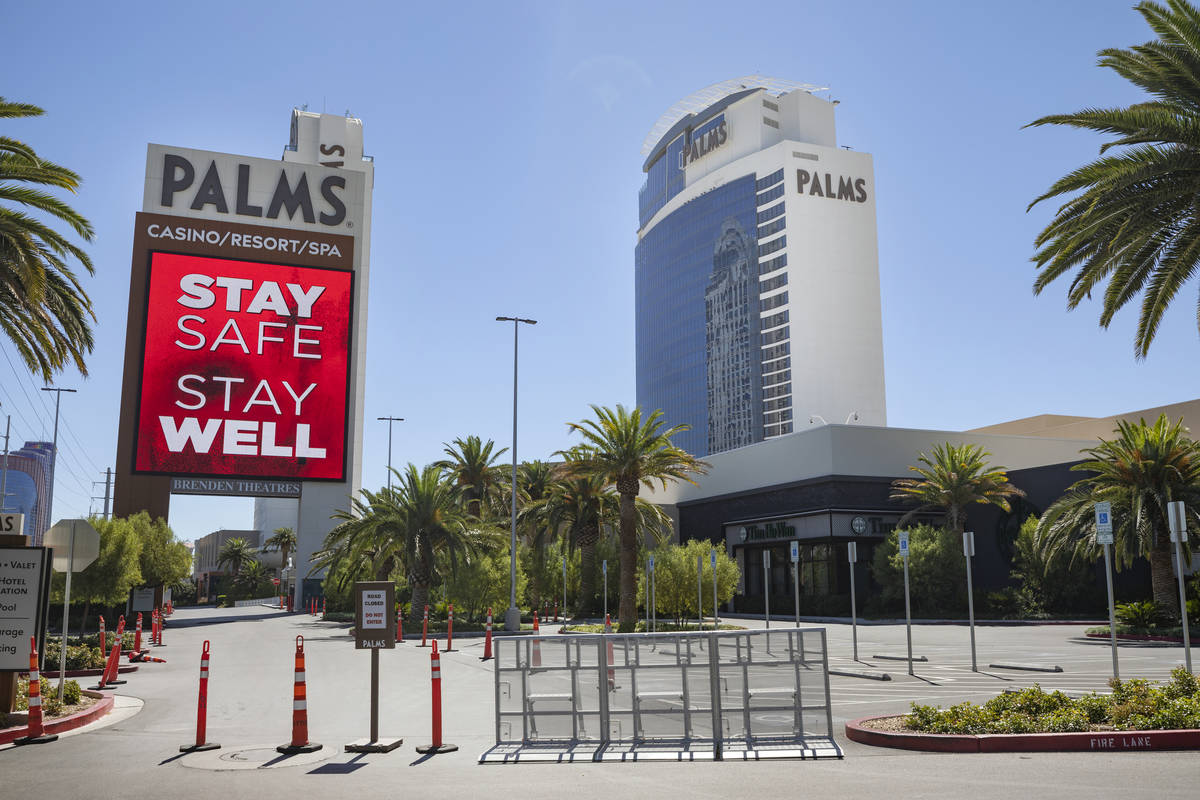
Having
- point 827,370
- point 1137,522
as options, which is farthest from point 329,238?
point 827,370

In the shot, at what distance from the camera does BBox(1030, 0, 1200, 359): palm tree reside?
641 inches

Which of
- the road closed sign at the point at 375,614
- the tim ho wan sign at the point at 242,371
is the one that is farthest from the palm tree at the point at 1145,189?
the tim ho wan sign at the point at 242,371

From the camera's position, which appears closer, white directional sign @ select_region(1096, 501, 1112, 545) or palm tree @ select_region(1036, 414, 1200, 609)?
white directional sign @ select_region(1096, 501, 1112, 545)

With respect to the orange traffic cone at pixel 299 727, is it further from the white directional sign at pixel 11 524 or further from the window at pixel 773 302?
the window at pixel 773 302

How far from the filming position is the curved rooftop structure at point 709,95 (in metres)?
156

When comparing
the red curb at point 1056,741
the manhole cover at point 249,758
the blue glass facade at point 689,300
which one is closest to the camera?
the manhole cover at point 249,758

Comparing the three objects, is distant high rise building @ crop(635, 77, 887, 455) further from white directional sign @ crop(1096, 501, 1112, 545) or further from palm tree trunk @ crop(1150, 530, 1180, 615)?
white directional sign @ crop(1096, 501, 1112, 545)

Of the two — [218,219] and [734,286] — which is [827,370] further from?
[218,219]

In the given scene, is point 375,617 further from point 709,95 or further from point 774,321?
point 709,95

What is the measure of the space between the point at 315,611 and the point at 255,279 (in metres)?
30.4

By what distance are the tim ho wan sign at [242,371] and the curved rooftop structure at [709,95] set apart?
422ft

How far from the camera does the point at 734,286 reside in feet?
A: 482

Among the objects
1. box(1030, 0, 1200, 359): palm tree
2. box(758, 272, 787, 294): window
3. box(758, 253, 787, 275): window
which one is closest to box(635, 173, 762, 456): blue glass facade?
box(758, 253, 787, 275): window

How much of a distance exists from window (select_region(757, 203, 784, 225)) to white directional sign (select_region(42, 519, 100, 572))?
133055mm
